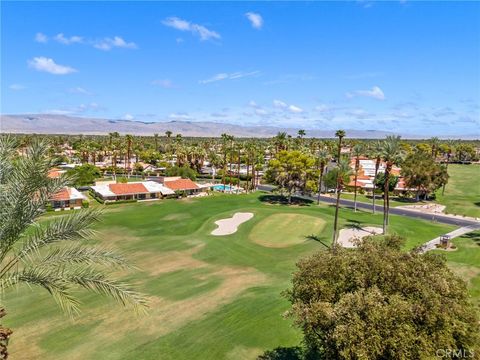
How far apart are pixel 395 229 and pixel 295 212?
1571 centimetres

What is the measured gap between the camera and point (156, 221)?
5944 cm

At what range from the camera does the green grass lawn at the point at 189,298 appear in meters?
24.3

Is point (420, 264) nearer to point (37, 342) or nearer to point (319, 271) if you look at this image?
point (319, 271)

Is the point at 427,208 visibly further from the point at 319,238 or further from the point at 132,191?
the point at 132,191

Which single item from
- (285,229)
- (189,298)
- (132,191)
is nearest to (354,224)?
(285,229)

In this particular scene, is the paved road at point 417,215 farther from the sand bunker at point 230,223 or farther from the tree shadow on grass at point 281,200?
the sand bunker at point 230,223

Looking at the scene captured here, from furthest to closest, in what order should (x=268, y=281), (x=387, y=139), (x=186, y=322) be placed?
(x=387, y=139) → (x=268, y=281) → (x=186, y=322)

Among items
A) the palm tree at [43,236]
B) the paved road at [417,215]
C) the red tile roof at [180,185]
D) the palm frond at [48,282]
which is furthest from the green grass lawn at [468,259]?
the red tile roof at [180,185]

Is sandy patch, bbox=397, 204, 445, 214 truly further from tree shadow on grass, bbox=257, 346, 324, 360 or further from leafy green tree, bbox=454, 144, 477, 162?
leafy green tree, bbox=454, 144, 477, 162

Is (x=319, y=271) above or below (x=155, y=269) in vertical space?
above

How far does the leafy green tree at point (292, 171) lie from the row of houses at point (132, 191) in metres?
25.8

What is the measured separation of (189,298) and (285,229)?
25.2m

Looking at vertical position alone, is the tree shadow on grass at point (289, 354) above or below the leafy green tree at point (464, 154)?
below

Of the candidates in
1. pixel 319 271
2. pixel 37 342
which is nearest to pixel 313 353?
pixel 319 271
